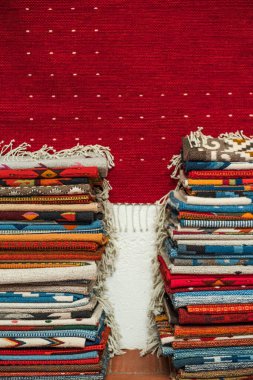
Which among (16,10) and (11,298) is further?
(16,10)

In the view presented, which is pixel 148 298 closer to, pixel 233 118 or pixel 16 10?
pixel 233 118

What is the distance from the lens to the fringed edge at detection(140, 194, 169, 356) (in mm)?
1585

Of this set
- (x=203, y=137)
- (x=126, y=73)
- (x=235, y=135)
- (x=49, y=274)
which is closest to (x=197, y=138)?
(x=203, y=137)

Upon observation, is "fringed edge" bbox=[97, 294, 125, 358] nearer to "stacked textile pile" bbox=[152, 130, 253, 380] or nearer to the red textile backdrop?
"stacked textile pile" bbox=[152, 130, 253, 380]

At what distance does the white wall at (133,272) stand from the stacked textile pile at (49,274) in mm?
173

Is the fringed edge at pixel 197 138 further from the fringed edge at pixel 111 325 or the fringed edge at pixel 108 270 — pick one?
the fringed edge at pixel 111 325

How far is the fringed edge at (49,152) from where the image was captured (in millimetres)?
1556

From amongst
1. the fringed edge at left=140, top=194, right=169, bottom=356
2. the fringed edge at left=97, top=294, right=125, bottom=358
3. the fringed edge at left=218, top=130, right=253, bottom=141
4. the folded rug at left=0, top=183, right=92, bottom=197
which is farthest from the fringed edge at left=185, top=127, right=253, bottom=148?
the fringed edge at left=97, top=294, right=125, bottom=358

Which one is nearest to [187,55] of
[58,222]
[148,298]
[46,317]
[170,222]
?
[170,222]

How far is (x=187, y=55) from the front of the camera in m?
1.54

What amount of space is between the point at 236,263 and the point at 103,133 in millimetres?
561

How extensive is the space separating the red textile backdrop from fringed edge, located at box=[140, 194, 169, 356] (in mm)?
117

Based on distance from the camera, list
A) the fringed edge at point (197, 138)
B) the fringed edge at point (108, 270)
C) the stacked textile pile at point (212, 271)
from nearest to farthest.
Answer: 1. the stacked textile pile at point (212, 271)
2. the fringed edge at point (197, 138)
3. the fringed edge at point (108, 270)

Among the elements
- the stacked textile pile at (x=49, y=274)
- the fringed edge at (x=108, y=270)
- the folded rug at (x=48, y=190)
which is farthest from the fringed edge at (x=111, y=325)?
the folded rug at (x=48, y=190)
